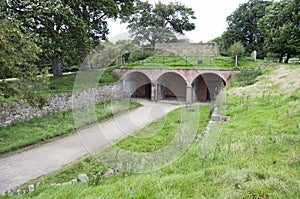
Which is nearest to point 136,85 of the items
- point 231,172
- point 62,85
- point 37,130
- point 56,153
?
point 62,85

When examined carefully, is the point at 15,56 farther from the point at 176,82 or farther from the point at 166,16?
the point at 166,16

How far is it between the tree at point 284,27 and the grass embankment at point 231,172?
45.8 ft

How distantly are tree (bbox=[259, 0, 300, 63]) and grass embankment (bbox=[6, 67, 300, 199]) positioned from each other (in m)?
14.0

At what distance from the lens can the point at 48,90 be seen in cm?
1447

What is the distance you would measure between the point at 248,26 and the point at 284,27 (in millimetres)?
13079

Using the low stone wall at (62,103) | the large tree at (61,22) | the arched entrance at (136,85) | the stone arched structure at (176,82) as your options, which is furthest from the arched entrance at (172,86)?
the large tree at (61,22)

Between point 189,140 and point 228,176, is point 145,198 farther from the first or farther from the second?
point 189,140

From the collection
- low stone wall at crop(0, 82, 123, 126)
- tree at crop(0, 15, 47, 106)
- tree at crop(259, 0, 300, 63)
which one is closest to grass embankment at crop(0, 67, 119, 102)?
low stone wall at crop(0, 82, 123, 126)

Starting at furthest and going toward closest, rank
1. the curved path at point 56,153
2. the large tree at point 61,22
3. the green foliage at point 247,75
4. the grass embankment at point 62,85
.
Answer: the green foliage at point 247,75, the grass embankment at point 62,85, the large tree at point 61,22, the curved path at point 56,153

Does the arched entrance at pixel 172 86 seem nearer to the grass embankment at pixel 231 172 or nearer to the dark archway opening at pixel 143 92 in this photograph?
the dark archway opening at pixel 143 92

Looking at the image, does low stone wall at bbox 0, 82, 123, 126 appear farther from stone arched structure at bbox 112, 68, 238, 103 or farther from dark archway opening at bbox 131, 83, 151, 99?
dark archway opening at bbox 131, 83, 151, 99

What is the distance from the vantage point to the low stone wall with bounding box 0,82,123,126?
36.7 feet

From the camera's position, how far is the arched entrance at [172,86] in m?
22.8

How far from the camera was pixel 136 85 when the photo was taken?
2483 cm
